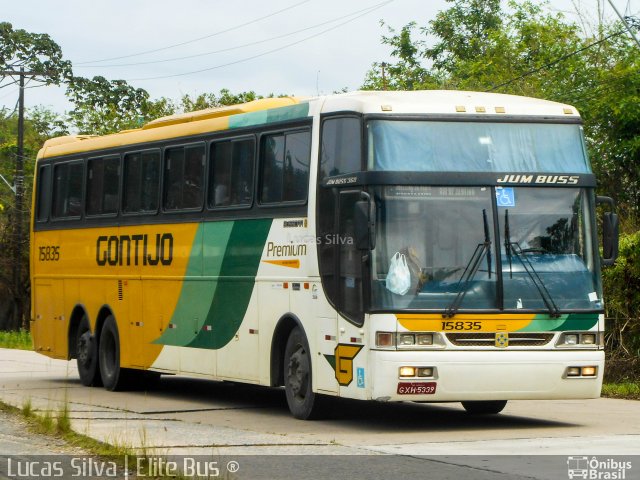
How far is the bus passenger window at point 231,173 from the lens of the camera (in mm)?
17172

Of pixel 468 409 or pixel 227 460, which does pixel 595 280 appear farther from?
pixel 227 460

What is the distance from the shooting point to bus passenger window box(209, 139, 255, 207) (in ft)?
56.3

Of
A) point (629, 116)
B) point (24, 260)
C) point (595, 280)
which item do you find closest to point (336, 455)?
point (595, 280)

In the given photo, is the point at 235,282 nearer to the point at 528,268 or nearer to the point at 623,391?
the point at 528,268

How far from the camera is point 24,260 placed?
5700cm

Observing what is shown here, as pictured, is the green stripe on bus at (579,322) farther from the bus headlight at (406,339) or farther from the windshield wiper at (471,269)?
the bus headlight at (406,339)

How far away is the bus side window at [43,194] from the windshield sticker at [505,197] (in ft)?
35.1

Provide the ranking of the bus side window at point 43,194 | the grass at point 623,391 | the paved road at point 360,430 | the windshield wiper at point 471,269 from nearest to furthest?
the paved road at point 360,430 < the windshield wiper at point 471,269 < the grass at point 623,391 < the bus side window at point 43,194

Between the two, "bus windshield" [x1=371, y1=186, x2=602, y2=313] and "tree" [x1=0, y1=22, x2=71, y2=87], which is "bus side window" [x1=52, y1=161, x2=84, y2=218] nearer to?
"bus windshield" [x1=371, y1=186, x2=602, y2=313]

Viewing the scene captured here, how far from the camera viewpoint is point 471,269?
14.4 m

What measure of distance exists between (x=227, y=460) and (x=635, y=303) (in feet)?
36.7

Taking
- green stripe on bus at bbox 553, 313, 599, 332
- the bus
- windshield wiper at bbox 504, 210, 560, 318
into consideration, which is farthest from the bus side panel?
green stripe on bus at bbox 553, 313, 599, 332

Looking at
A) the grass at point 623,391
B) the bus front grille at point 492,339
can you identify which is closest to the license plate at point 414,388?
the bus front grille at point 492,339

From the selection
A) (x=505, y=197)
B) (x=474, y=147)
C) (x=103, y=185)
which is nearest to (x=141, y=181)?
(x=103, y=185)
